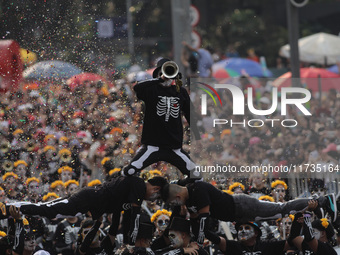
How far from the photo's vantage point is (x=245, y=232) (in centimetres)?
1152

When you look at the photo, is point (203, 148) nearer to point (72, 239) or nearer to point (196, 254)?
point (72, 239)

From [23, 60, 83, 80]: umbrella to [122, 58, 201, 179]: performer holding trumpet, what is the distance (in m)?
3.89

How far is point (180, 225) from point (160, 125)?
3.97 feet

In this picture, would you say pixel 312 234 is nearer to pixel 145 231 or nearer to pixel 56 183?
pixel 145 231

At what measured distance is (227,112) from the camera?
47.8ft

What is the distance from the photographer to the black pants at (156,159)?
11.0 metres

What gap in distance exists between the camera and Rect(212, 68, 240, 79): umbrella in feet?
73.2

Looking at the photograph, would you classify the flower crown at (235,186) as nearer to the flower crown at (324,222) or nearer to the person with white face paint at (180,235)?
the flower crown at (324,222)

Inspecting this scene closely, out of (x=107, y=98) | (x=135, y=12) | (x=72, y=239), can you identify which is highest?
(x=135, y=12)

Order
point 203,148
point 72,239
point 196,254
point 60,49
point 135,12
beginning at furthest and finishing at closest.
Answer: point 135,12 → point 60,49 → point 203,148 → point 72,239 → point 196,254

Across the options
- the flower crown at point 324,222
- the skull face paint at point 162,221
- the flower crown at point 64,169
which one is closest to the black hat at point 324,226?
the flower crown at point 324,222

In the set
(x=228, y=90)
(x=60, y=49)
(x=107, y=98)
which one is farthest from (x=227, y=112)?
(x=60, y=49)

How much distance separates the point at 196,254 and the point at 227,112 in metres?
4.19

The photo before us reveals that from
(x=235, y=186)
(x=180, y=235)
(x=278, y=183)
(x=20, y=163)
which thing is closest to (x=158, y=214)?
(x=235, y=186)
